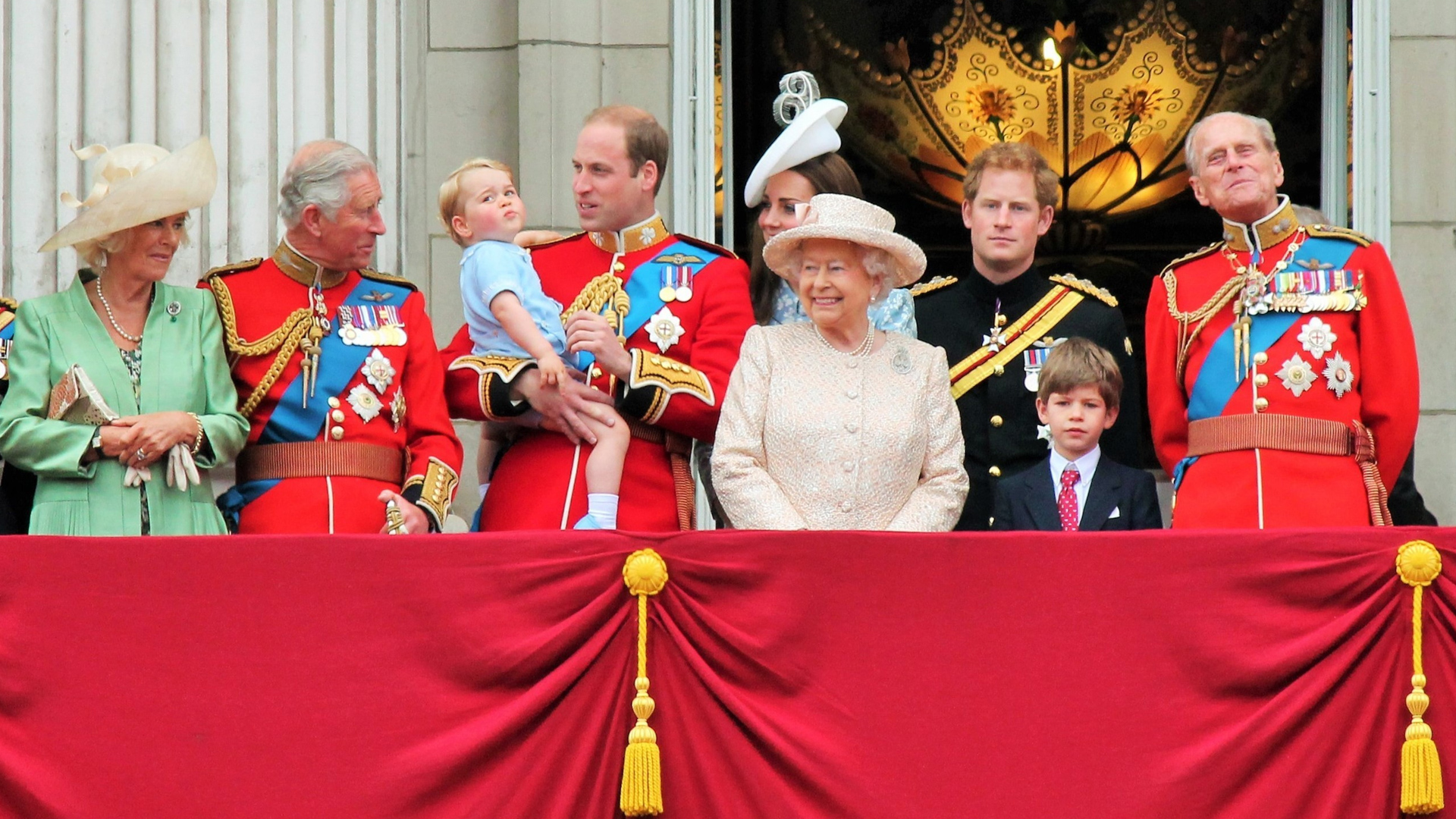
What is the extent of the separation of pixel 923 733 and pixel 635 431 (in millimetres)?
1278

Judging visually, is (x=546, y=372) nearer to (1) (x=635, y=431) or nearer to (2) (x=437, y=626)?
(1) (x=635, y=431)

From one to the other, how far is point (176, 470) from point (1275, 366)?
8.67ft

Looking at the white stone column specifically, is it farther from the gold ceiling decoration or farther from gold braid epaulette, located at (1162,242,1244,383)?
gold braid epaulette, located at (1162,242,1244,383)

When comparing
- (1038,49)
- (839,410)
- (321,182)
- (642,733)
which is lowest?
(642,733)

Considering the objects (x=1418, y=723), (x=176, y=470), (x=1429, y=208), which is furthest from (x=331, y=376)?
(x=1429, y=208)

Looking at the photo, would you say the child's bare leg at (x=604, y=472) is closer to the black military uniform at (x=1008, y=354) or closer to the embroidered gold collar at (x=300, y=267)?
the embroidered gold collar at (x=300, y=267)

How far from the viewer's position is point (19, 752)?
14.3ft

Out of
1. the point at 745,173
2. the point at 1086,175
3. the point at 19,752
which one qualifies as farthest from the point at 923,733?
the point at 1086,175

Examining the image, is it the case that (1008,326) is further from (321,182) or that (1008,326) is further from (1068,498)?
(321,182)

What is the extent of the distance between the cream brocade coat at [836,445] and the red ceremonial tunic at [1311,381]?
2.42 ft

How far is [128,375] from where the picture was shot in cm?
508

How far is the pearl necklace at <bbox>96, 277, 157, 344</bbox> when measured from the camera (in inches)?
202

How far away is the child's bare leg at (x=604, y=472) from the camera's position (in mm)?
5117

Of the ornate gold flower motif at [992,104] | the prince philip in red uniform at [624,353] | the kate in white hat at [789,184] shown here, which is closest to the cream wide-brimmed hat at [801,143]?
the kate in white hat at [789,184]
